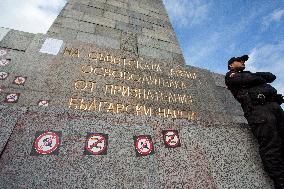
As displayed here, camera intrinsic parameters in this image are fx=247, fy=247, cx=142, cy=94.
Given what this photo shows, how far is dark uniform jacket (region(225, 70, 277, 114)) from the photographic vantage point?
3443 mm

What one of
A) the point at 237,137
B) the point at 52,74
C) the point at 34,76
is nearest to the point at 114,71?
the point at 52,74

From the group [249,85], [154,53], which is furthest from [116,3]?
[249,85]

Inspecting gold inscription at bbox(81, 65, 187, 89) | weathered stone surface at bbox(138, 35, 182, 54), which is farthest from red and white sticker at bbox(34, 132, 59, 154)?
weathered stone surface at bbox(138, 35, 182, 54)

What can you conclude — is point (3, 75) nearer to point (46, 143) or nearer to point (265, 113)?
point (46, 143)

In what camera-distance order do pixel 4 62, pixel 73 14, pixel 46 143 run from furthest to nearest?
pixel 73 14
pixel 4 62
pixel 46 143

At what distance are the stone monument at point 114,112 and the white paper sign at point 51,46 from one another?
0.02m

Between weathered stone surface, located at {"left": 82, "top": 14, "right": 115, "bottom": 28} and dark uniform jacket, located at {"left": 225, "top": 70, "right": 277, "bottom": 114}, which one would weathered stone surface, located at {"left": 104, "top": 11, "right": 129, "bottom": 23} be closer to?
weathered stone surface, located at {"left": 82, "top": 14, "right": 115, "bottom": 28}

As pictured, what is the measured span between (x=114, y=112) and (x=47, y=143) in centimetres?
215

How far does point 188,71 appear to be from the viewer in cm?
616

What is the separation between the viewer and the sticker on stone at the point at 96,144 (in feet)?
8.62

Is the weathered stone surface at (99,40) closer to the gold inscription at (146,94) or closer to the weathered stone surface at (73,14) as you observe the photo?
the weathered stone surface at (73,14)

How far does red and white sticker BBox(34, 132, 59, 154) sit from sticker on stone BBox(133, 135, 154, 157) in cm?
86

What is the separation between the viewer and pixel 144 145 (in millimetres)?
2828

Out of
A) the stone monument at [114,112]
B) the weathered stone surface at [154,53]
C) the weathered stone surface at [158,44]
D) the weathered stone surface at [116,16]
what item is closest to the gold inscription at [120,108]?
the stone monument at [114,112]
